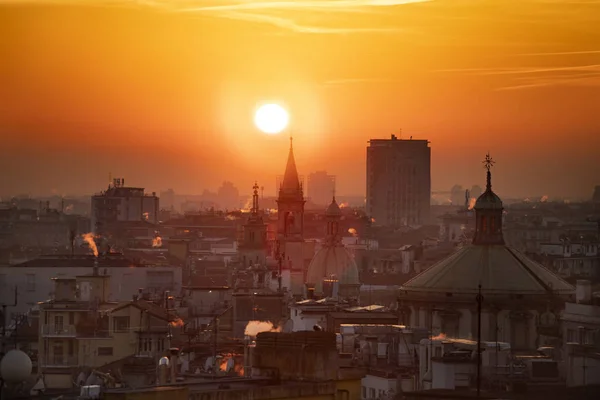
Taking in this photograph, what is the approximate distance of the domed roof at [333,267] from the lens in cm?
10728

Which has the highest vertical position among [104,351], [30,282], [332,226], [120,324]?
[332,226]

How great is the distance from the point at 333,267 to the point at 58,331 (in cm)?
3892

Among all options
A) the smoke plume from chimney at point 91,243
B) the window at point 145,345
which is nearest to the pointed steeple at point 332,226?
the smoke plume from chimney at point 91,243

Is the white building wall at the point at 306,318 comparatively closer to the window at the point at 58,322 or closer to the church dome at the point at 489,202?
the church dome at the point at 489,202

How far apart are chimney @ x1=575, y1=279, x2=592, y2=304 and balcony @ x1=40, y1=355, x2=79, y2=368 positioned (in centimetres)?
1624

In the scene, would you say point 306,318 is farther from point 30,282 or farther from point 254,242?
point 254,242

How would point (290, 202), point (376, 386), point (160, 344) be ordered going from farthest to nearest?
point (290, 202) → point (160, 344) → point (376, 386)

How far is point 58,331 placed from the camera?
234ft

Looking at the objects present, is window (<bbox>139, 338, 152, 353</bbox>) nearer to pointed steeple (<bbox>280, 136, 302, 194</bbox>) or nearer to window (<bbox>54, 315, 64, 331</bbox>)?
window (<bbox>54, 315, 64, 331</bbox>)

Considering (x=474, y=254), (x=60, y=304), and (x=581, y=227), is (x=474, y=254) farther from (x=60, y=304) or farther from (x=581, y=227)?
(x=581, y=227)

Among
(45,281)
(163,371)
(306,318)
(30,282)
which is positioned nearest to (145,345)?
(306,318)

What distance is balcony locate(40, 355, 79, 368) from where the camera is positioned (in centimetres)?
6638

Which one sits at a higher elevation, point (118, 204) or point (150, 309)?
point (118, 204)

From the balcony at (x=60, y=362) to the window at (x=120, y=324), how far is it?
64.3 inches
